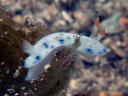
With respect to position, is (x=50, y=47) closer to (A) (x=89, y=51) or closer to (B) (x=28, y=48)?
(B) (x=28, y=48)

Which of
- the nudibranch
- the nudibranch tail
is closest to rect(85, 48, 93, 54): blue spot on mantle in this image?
the nudibranch

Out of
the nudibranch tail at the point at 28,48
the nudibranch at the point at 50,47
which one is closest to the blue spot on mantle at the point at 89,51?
the nudibranch at the point at 50,47

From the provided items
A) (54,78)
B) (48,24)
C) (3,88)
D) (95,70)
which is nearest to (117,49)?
(95,70)

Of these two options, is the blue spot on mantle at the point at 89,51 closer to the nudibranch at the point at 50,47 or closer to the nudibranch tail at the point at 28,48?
the nudibranch at the point at 50,47

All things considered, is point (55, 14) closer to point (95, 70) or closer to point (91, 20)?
point (91, 20)

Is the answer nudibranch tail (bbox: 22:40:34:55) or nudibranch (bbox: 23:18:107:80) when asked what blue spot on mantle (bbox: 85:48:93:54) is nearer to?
nudibranch (bbox: 23:18:107:80)

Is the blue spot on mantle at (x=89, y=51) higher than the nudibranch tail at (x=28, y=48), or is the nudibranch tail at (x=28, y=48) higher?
the nudibranch tail at (x=28, y=48)

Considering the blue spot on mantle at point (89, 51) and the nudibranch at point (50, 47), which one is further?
the blue spot on mantle at point (89, 51)

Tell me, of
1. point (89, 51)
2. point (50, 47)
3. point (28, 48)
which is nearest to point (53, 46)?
point (50, 47)
